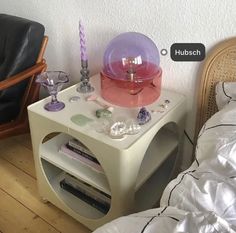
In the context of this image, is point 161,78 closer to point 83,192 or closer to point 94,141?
point 94,141

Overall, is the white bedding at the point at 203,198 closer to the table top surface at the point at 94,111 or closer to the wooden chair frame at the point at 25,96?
the table top surface at the point at 94,111

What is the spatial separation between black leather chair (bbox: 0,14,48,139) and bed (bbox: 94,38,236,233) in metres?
1.05

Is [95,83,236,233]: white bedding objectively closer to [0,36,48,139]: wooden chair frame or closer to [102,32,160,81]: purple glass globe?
[102,32,160,81]: purple glass globe

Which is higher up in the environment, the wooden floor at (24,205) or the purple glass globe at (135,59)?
the purple glass globe at (135,59)

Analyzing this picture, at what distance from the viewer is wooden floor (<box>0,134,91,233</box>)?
1.50m

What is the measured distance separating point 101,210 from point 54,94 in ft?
1.86

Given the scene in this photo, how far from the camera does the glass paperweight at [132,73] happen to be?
4.64ft

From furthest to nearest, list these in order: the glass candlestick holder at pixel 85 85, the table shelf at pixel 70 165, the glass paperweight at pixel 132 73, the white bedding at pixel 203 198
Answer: the glass candlestick holder at pixel 85 85 → the glass paperweight at pixel 132 73 → the table shelf at pixel 70 165 → the white bedding at pixel 203 198

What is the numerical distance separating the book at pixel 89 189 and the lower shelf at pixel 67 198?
2.0 inches

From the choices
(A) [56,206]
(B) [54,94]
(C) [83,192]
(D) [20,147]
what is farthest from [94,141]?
(D) [20,147]

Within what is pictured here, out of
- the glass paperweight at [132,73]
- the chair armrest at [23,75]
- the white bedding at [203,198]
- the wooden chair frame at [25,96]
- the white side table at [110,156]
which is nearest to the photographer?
the white bedding at [203,198]

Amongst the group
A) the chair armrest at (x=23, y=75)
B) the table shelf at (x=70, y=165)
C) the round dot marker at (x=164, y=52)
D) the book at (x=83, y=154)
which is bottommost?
the table shelf at (x=70, y=165)

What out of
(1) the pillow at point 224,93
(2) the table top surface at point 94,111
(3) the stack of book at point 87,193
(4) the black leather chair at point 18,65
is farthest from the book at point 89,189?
(1) the pillow at point 224,93

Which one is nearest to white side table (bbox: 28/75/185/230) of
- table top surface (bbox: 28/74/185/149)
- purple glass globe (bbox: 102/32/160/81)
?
table top surface (bbox: 28/74/185/149)
